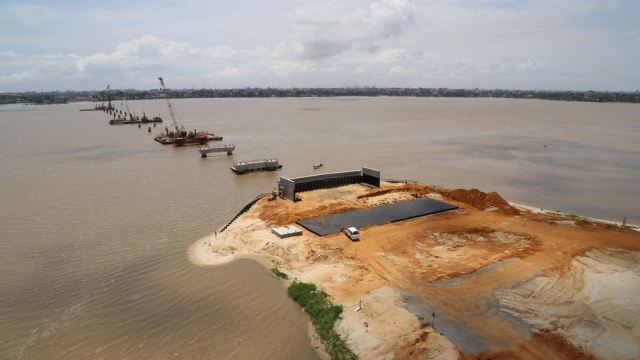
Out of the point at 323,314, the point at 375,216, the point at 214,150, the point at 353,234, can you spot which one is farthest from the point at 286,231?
the point at 214,150

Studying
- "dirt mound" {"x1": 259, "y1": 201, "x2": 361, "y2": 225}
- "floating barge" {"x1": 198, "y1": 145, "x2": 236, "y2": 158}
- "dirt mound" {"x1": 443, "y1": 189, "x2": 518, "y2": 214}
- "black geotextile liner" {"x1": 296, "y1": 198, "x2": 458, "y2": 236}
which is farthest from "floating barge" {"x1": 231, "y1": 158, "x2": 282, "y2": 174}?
"dirt mound" {"x1": 443, "y1": 189, "x2": 518, "y2": 214}

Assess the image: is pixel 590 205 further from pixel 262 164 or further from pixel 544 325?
pixel 262 164

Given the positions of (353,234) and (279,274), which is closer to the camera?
(279,274)

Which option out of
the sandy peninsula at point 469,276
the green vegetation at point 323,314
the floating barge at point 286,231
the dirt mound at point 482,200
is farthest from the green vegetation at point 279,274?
the dirt mound at point 482,200

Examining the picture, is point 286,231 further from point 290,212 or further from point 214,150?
point 214,150

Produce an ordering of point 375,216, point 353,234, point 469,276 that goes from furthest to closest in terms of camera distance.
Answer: point 375,216 < point 353,234 < point 469,276

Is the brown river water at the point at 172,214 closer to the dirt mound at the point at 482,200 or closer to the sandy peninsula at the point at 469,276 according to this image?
the sandy peninsula at the point at 469,276

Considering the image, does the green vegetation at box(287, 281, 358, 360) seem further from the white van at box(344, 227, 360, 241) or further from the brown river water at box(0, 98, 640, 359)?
the white van at box(344, 227, 360, 241)
